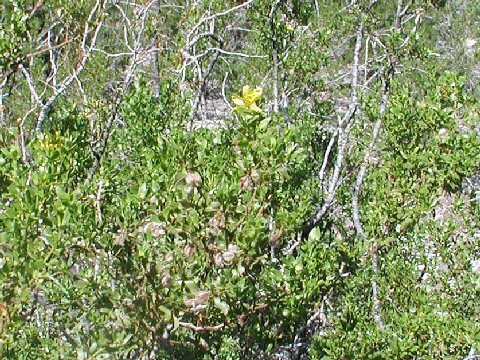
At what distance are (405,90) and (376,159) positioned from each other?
0.51 meters

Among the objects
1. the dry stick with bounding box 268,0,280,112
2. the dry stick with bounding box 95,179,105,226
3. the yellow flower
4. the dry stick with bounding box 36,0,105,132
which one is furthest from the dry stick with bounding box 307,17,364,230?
the dry stick with bounding box 36,0,105,132

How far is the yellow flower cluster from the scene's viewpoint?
244 centimetres

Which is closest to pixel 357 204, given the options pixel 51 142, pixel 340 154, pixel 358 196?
pixel 358 196

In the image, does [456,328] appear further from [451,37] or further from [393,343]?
[451,37]

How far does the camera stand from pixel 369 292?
3477 mm

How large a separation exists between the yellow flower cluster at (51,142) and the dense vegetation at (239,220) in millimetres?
11

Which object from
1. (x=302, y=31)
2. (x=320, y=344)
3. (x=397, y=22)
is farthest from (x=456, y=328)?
(x=302, y=31)

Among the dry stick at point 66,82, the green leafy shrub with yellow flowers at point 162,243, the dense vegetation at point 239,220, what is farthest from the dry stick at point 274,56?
the green leafy shrub with yellow flowers at point 162,243

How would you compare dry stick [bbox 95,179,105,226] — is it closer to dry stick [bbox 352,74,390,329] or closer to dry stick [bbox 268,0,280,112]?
dry stick [bbox 352,74,390,329]

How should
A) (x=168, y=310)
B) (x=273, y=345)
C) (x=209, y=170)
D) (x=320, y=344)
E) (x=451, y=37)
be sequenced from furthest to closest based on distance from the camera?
(x=451, y=37)
(x=320, y=344)
(x=273, y=345)
(x=209, y=170)
(x=168, y=310)

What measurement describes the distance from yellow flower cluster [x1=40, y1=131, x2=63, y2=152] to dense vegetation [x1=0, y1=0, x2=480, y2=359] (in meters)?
0.01

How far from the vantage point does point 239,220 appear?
7.08ft

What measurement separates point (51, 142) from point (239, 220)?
2.64 ft

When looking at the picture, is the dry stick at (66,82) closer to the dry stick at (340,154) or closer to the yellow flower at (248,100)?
the yellow flower at (248,100)
